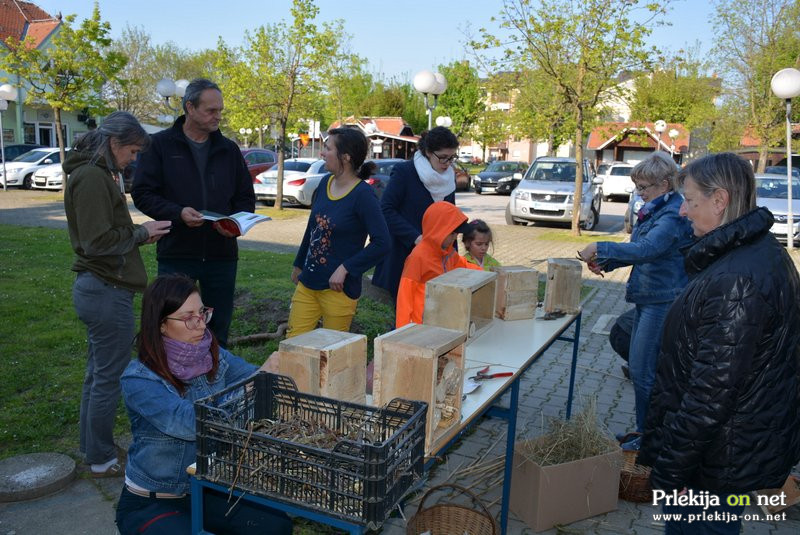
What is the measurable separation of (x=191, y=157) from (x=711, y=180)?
287 cm

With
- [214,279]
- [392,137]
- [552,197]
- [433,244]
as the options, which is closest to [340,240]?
[433,244]

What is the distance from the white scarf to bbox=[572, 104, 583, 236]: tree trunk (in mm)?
10159

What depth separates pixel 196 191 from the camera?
398 centimetres

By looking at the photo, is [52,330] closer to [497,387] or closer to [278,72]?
[497,387]

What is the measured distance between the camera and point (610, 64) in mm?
13492

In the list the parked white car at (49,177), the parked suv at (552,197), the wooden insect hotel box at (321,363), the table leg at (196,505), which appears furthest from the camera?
the parked white car at (49,177)

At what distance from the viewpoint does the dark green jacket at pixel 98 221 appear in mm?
3230

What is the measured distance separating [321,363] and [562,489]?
5.98ft

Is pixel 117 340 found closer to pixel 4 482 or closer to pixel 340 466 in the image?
pixel 4 482

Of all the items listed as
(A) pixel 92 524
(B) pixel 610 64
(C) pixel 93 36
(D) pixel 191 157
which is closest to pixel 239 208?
(D) pixel 191 157

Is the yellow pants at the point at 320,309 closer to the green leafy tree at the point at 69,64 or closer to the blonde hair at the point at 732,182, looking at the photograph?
the blonde hair at the point at 732,182

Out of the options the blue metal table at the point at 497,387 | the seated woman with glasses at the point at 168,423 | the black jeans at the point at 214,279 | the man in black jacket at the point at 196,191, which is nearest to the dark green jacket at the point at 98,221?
the man in black jacket at the point at 196,191

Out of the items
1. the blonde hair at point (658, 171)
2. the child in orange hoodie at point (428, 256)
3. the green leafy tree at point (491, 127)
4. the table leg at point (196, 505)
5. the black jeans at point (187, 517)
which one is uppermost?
the green leafy tree at point (491, 127)

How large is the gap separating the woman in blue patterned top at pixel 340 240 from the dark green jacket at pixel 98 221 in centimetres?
104
